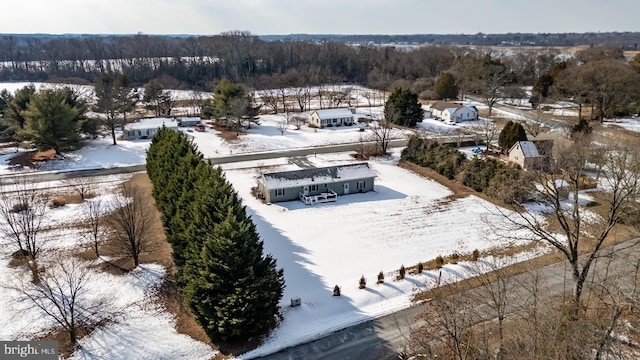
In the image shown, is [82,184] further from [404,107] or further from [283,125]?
[404,107]

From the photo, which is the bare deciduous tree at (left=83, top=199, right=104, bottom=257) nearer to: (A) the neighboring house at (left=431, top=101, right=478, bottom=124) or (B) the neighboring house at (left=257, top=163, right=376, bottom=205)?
(B) the neighboring house at (left=257, top=163, right=376, bottom=205)

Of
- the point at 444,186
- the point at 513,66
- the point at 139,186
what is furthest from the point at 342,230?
the point at 513,66

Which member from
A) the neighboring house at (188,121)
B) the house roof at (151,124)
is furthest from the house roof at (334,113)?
the house roof at (151,124)

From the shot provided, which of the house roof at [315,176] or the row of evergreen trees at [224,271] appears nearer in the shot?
the row of evergreen trees at [224,271]

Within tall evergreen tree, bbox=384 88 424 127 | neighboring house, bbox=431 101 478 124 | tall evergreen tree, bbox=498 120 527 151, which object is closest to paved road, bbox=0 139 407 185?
tall evergreen tree, bbox=384 88 424 127

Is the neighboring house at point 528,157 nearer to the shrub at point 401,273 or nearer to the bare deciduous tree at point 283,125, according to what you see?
the shrub at point 401,273

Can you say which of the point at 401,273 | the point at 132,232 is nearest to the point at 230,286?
the point at 132,232
